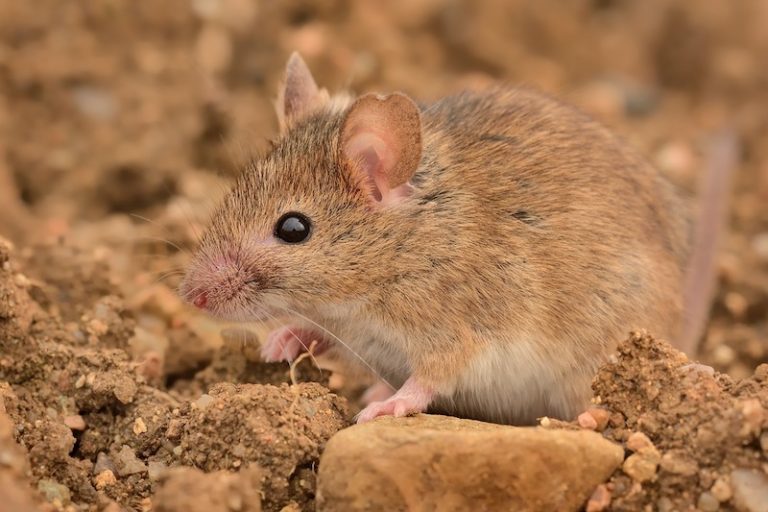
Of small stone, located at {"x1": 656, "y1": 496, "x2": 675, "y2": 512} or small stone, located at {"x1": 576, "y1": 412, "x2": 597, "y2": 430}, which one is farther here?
small stone, located at {"x1": 576, "y1": 412, "x2": 597, "y2": 430}

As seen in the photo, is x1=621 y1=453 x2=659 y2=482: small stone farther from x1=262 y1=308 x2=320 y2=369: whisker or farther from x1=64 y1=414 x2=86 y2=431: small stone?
x1=64 y1=414 x2=86 y2=431: small stone

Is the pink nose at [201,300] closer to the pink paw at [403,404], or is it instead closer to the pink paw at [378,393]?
the pink paw at [403,404]

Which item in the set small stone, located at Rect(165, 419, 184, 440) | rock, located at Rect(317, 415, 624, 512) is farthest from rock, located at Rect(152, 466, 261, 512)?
small stone, located at Rect(165, 419, 184, 440)

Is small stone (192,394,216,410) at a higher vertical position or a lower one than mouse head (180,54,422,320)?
lower

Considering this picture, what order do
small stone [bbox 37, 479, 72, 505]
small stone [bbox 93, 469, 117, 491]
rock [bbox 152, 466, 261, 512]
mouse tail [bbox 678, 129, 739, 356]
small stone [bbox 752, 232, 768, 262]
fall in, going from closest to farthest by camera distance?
rock [bbox 152, 466, 261, 512] < small stone [bbox 37, 479, 72, 505] < small stone [bbox 93, 469, 117, 491] < mouse tail [bbox 678, 129, 739, 356] < small stone [bbox 752, 232, 768, 262]

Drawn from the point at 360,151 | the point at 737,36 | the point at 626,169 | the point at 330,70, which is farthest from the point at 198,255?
the point at 737,36

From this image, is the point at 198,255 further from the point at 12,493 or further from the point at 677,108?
the point at 677,108

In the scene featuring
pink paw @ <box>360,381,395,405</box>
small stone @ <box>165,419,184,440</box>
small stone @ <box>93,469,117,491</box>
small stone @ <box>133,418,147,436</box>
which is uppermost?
pink paw @ <box>360,381,395,405</box>
